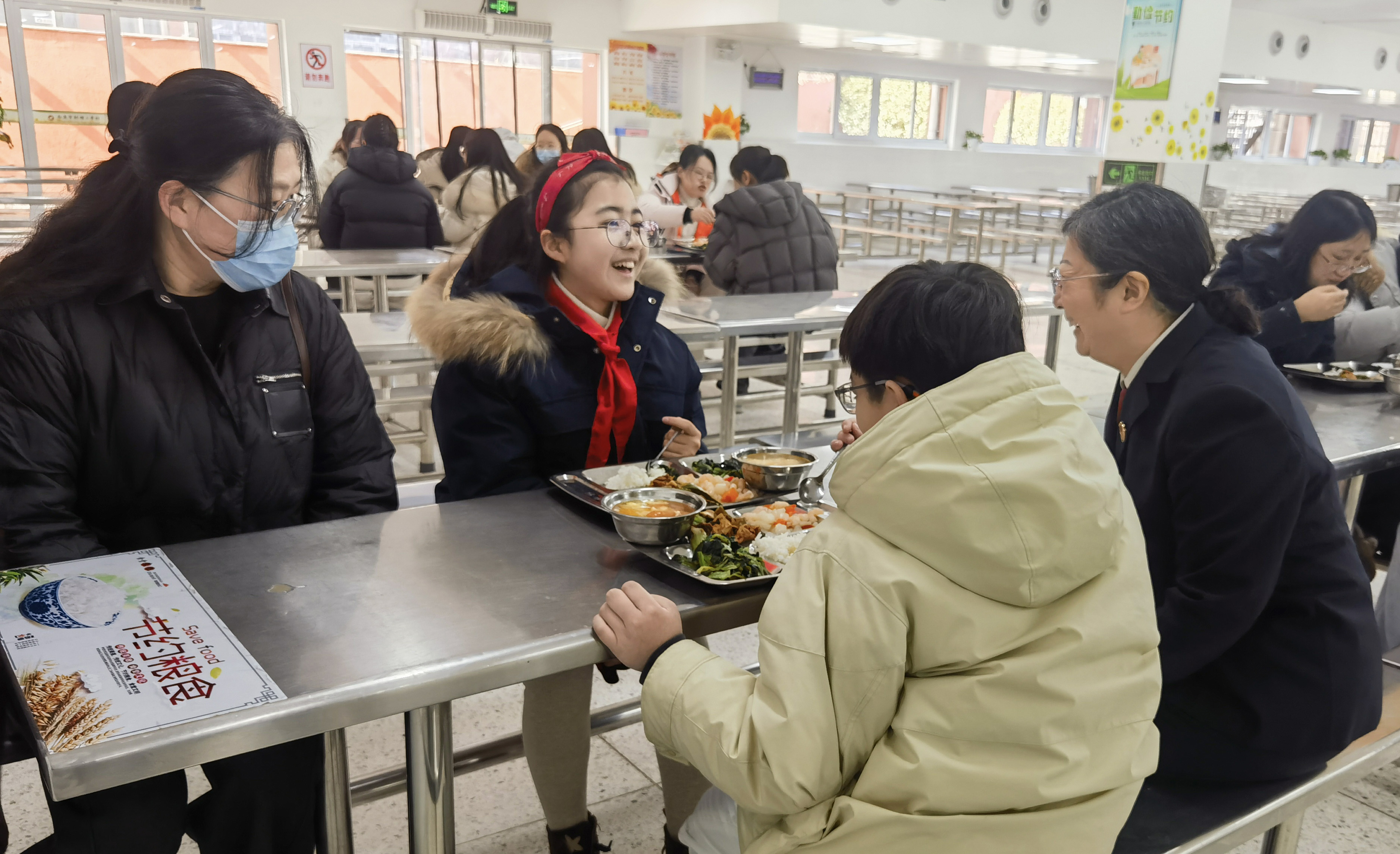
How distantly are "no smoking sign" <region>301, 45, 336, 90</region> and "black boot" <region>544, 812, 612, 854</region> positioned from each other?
9.76m

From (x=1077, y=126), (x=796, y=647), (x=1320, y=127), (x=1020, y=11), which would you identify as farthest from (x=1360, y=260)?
(x=1320, y=127)

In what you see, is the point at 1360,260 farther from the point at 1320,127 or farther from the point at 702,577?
the point at 1320,127

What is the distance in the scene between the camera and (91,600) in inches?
50.1

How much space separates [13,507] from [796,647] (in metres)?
1.15

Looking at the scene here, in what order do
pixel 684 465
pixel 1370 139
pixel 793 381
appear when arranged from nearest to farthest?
1. pixel 684 465
2. pixel 793 381
3. pixel 1370 139

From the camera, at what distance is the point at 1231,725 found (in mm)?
1535

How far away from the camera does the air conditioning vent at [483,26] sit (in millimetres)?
10672

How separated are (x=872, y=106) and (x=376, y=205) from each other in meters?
11.1

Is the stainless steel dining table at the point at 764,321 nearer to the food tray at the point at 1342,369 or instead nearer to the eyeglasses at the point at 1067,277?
the food tray at the point at 1342,369

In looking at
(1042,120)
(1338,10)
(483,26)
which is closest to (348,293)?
(483,26)

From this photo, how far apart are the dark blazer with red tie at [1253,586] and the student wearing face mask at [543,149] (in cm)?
455

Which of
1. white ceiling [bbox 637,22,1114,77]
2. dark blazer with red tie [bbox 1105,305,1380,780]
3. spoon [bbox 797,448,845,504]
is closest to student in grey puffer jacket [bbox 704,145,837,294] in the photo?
spoon [bbox 797,448,845,504]

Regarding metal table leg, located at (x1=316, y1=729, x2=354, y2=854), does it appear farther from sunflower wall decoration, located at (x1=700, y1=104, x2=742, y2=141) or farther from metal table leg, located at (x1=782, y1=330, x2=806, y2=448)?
sunflower wall decoration, located at (x1=700, y1=104, x2=742, y2=141)

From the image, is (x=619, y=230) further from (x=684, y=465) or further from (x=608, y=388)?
(x=684, y=465)
